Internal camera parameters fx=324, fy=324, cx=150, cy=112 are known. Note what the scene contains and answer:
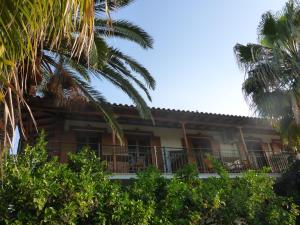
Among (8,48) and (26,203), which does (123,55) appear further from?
(8,48)

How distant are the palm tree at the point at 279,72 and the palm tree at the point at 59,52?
154 inches

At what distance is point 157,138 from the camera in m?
13.6

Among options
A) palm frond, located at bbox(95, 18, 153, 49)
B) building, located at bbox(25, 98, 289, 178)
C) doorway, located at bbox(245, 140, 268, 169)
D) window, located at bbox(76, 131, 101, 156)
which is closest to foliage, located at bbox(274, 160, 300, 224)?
building, located at bbox(25, 98, 289, 178)

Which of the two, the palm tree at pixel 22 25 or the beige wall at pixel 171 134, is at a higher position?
the beige wall at pixel 171 134

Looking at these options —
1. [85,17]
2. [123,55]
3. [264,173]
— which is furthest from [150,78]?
[85,17]

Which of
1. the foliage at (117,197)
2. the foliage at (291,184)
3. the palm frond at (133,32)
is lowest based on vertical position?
the foliage at (117,197)

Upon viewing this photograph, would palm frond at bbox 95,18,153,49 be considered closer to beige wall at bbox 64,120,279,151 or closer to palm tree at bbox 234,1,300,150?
palm tree at bbox 234,1,300,150

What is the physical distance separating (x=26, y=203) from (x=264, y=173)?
5.97 metres

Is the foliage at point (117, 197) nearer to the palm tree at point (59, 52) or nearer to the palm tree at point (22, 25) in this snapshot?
the palm tree at point (59, 52)

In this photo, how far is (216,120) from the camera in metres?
13.9

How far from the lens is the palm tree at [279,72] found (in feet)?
34.2

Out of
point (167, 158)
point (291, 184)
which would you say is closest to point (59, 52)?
point (167, 158)

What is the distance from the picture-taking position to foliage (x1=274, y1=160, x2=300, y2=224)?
10508 millimetres

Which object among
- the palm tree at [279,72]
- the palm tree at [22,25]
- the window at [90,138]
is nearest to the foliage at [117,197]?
the palm tree at [279,72]
